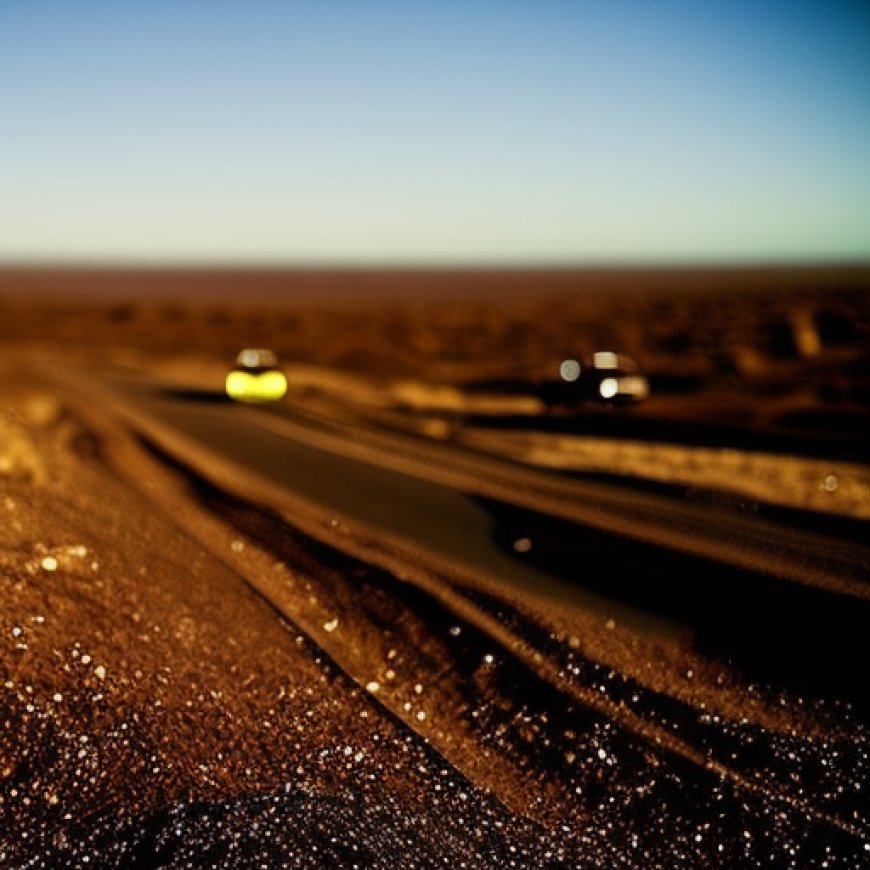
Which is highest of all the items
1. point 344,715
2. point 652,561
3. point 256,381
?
point 256,381

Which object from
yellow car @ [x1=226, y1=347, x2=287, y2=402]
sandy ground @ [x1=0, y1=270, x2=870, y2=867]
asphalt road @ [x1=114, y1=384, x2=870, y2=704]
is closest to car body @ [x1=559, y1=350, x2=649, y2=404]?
yellow car @ [x1=226, y1=347, x2=287, y2=402]

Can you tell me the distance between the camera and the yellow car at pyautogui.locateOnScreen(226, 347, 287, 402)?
103 ft

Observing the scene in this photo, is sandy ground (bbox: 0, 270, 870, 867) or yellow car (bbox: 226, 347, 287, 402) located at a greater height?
yellow car (bbox: 226, 347, 287, 402)

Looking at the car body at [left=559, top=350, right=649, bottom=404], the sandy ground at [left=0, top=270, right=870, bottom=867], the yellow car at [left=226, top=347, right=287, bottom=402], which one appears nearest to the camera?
the sandy ground at [left=0, top=270, right=870, bottom=867]

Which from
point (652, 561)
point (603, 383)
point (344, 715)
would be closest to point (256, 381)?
point (603, 383)

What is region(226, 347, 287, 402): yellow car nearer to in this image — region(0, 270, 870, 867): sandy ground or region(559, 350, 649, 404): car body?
region(559, 350, 649, 404): car body

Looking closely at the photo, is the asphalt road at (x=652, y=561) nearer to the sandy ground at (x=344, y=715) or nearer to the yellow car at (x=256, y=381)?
the sandy ground at (x=344, y=715)

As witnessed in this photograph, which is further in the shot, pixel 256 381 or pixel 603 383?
pixel 603 383

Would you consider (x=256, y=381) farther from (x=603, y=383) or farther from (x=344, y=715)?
(x=344, y=715)

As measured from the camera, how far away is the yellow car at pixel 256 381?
1232 inches

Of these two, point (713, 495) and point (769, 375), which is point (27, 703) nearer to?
point (713, 495)

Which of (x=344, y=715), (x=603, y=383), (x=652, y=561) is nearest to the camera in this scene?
(x=344, y=715)

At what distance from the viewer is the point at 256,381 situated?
31312mm

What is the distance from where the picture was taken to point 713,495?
55.7 ft
